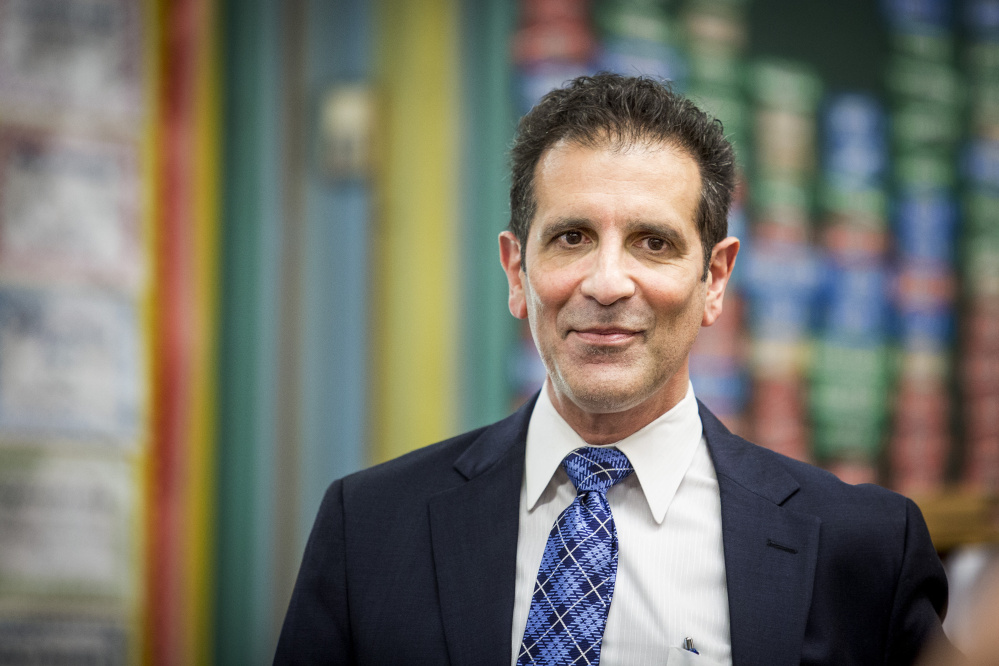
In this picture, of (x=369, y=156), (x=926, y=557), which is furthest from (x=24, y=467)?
(x=926, y=557)

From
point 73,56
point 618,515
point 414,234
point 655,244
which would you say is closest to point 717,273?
point 655,244

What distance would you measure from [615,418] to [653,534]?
19 centimetres

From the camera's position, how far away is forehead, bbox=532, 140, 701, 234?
126cm

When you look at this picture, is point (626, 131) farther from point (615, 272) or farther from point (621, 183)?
point (615, 272)

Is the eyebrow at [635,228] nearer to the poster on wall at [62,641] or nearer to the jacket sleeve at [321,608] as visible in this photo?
the jacket sleeve at [321,608]

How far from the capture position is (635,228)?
1264 mm

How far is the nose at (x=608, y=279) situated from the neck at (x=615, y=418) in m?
0.19

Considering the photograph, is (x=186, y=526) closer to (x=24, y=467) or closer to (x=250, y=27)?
(x=24, y=467)

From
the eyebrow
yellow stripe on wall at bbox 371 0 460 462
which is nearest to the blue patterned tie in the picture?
the eyebrow

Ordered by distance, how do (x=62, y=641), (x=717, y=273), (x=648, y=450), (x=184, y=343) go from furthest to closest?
(x=184, y=343)
(x=62, y=641)
(x=717, y=273)
(x=648, y=450)

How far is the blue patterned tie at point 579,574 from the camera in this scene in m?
1.19

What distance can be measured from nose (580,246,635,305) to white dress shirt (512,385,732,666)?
0.23 metres

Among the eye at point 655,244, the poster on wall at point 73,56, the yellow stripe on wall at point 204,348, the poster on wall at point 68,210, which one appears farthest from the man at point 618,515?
the poster on wall at point 73,56

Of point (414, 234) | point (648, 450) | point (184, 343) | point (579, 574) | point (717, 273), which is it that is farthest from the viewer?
point (414, 234)
